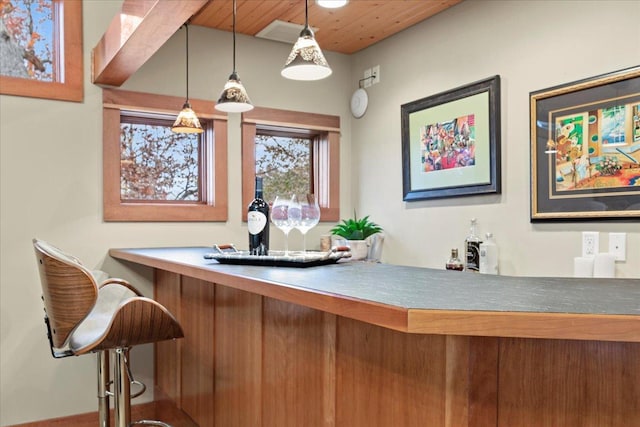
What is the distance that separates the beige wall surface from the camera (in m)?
2.50

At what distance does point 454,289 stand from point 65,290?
3.98ft

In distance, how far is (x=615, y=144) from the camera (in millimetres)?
2254

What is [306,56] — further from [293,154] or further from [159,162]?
[293,154]

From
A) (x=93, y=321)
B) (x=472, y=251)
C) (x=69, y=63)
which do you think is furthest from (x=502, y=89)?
(x=69, y=63)

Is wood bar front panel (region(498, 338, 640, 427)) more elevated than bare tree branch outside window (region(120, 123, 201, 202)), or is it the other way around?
bare tree branch outside window (region(120, 123, 201, 202))

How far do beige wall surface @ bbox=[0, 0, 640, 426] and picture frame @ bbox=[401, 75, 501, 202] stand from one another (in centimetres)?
7

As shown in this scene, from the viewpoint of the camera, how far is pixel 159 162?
336 centimetres

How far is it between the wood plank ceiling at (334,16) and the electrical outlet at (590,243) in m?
1.58

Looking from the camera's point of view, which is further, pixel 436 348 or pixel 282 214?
pixel 282 214

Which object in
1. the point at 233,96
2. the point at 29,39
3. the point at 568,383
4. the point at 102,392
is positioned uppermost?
the point at 29,39

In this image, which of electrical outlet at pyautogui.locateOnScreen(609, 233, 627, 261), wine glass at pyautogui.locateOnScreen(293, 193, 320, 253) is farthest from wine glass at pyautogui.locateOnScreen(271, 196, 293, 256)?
electrical outlet at pyautogui.locateOnScreen(609, 233, 627, 261)

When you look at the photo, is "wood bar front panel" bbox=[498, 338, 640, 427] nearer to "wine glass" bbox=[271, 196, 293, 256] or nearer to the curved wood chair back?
"wine glass" bbox=[271, 196, 293, 256]

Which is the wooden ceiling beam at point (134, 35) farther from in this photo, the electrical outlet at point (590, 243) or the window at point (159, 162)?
the electrical outlet at point (590, 243)

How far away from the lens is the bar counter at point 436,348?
887 millimetres
